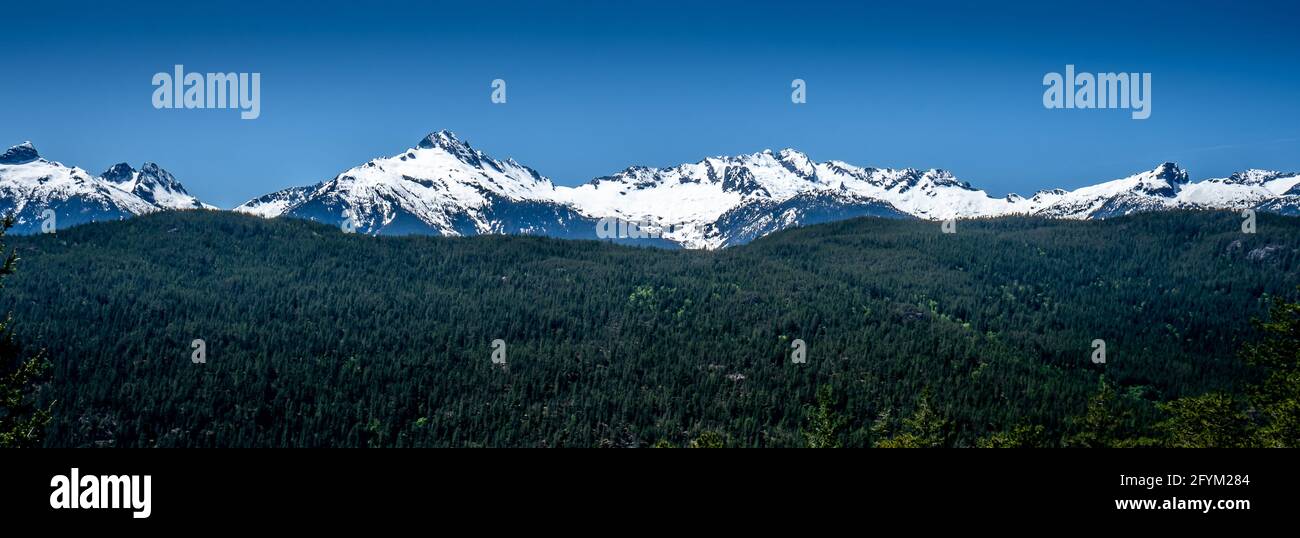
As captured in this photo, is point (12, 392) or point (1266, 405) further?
point (1266, 405)

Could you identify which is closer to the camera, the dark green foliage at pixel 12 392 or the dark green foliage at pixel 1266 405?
the dark green foliage at pixel 12 392

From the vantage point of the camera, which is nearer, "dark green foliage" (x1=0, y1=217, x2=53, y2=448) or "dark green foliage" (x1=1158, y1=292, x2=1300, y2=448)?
"dark green foliage" (x1=0, y1=217, x2=53, y2=448)

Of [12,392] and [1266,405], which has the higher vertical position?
[12,392]
